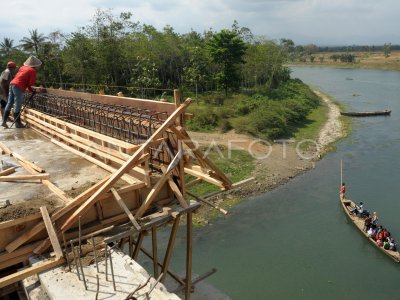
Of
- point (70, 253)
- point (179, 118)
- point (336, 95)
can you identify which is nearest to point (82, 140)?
point (179, 118)

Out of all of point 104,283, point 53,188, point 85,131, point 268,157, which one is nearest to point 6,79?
point 85,131

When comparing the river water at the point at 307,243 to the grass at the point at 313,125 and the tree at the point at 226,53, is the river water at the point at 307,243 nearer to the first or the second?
the grass at the point at 313,125

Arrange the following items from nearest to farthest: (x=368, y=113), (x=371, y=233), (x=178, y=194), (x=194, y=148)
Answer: (x=178, y=194)
(x=194, y=148)
(x=371, y=233)
(x=368, y=113)

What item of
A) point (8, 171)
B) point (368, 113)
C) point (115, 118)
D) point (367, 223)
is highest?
point (115, 118)

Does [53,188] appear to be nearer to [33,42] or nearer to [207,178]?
[207,178]

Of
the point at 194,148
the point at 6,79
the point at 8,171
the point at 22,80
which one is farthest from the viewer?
the point at 6,79

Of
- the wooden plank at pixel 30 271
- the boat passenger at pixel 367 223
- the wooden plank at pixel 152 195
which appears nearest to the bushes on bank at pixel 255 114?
the boat passenger at pixel 367 223
